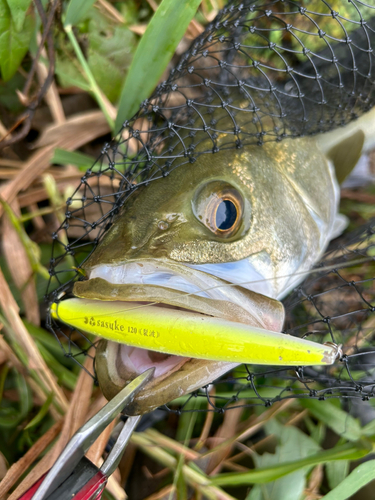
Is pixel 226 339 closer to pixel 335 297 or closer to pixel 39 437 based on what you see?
pixel 39 437

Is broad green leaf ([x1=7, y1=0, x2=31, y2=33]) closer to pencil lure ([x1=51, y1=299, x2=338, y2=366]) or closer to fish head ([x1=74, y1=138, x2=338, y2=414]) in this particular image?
fish head ([x1=74, y1=138, x2=338, y2=414])

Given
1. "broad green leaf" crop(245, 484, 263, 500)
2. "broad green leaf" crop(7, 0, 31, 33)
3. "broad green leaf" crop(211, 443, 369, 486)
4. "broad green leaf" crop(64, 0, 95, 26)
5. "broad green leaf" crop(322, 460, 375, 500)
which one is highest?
"broad green leaf" crop(7, 0, 31, 33)

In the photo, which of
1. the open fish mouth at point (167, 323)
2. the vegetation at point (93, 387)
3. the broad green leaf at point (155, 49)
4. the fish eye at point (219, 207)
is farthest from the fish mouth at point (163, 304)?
the broad green leaf at point (155, 49)

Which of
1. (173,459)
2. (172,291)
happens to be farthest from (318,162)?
(173,459)

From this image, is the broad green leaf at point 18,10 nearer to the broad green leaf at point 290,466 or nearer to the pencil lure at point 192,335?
the pencil lure at point 192,335

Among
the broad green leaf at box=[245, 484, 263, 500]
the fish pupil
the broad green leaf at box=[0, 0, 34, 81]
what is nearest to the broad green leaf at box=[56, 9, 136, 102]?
the broad green leaf at box=[0, 0, 34, 81]
